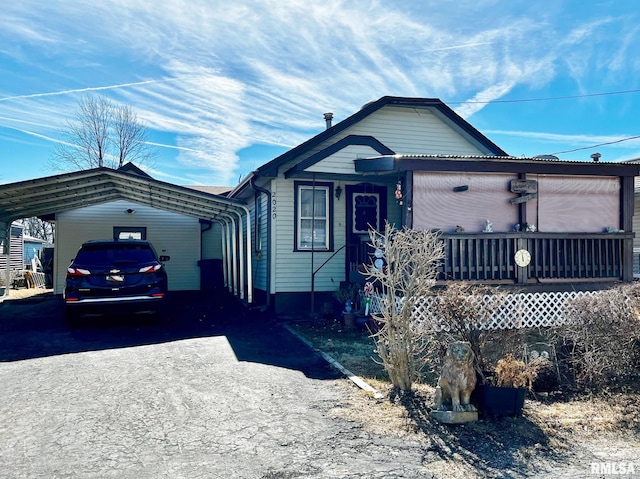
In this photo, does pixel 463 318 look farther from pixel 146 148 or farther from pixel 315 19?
pixel 146 148

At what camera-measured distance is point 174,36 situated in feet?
36.3

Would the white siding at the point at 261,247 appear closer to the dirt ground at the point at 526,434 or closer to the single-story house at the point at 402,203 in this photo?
the single-story house at the point at 402,203

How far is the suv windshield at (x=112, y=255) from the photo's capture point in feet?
28.6

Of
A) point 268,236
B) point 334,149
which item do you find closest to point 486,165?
point 334,149

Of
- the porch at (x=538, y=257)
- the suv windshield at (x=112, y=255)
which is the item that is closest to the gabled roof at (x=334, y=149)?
the porch at (x=538, y=257)

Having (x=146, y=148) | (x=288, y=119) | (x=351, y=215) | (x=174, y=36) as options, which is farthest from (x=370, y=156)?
(x=146, y=148)

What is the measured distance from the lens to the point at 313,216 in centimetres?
1093

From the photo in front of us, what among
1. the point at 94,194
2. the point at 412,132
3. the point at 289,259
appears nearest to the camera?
the point at 289,259

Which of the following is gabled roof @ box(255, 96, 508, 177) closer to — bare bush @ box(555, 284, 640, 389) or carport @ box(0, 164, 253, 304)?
carport @ box(0, 164, 253, 304)

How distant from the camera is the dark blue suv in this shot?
28.0 ft

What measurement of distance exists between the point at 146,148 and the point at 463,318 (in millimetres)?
29367

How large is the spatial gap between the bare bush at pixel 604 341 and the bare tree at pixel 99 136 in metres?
29.0

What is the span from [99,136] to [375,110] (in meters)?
22.7

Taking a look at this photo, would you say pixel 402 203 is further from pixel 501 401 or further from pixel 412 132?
pixel 501 401
